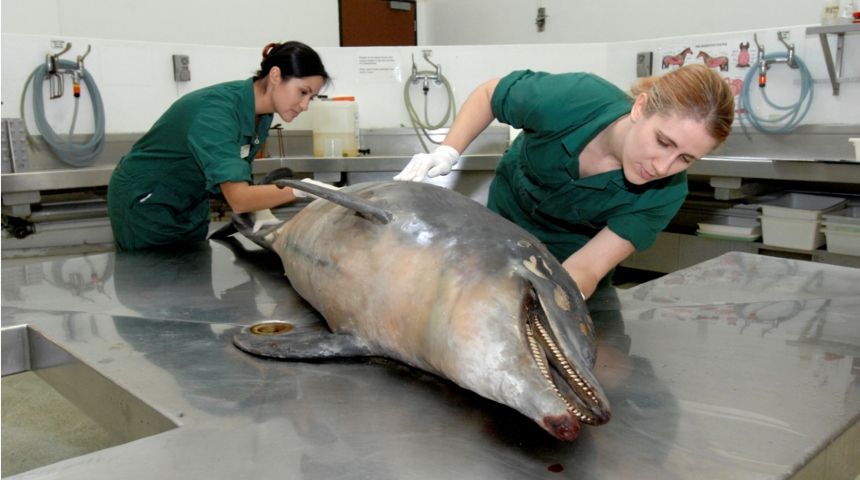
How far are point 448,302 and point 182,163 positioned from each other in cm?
192

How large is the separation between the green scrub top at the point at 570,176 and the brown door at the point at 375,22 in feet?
19.1

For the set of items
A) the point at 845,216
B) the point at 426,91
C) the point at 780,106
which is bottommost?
the point at 845,216

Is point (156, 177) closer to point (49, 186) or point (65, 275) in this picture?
point (65, 275)

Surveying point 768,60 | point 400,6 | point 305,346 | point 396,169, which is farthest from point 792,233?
point 400,6

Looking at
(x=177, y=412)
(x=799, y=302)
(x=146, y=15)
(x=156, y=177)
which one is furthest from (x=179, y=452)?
(x=146, y=15)

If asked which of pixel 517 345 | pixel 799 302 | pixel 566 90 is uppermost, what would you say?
pixel 566 90

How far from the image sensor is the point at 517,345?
120 cm

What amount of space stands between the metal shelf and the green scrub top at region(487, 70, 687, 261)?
2735 mm

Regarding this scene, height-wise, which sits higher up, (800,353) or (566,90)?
(566,90)

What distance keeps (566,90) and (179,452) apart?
63.6 inches

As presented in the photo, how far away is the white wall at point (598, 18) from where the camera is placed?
19.4 ft

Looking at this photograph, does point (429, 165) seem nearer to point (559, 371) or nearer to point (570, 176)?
point (570, 176)

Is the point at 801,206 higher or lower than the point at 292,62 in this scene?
lower

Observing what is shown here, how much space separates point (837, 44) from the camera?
456 cm
